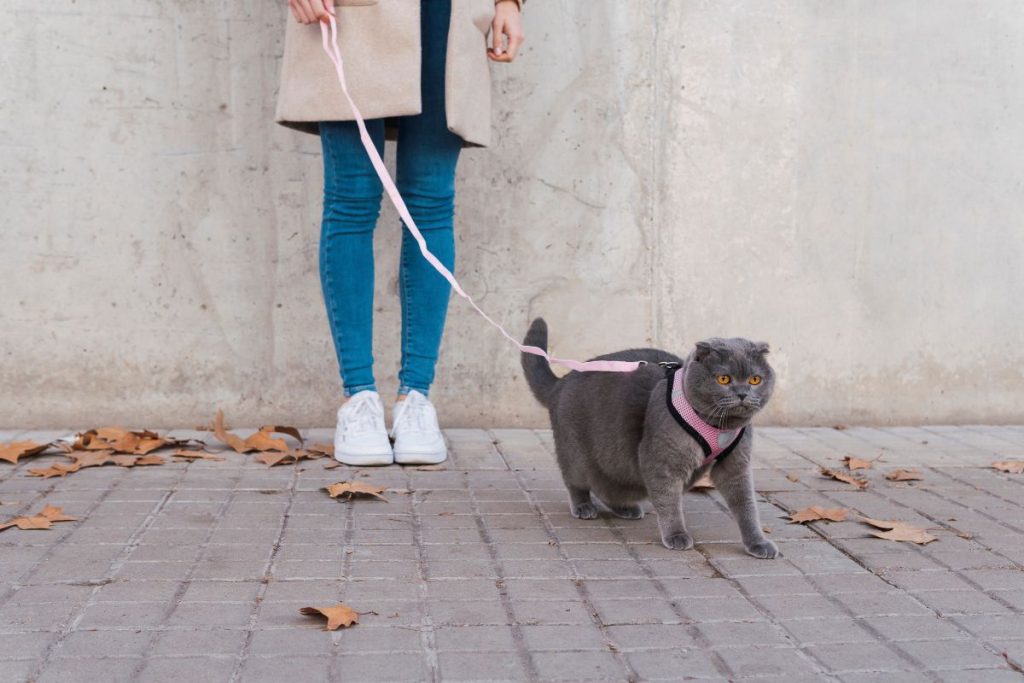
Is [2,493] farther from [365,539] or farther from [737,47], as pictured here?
[737,47]

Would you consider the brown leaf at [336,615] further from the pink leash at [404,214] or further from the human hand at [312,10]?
the human hand at [312,10]

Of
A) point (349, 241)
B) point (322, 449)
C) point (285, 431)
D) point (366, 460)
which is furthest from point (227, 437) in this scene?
point (349, 241)

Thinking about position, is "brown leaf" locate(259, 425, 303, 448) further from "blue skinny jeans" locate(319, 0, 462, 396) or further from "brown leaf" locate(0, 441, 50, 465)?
"brown leaf" locate(0, 441, 50, 465)

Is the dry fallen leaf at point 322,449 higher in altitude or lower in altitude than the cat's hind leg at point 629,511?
higher

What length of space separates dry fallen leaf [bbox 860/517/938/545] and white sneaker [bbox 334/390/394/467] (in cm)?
161

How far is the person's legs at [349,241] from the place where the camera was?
383 cm

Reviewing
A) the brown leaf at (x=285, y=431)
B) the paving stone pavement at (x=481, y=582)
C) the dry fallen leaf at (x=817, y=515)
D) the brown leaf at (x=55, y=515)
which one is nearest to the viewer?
the paving stone pavement at (x=481, y=582)

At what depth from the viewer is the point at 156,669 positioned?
2.18m

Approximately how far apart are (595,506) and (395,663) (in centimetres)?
135

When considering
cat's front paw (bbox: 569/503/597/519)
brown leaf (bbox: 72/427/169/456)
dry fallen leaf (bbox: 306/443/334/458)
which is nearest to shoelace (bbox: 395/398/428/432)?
dry fallen leaf (bbox: 306/443/334/458)

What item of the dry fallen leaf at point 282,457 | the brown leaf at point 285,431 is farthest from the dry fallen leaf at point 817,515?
the brown leaf at point 285,431

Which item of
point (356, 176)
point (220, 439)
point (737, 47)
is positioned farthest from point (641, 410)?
point (737, 47)

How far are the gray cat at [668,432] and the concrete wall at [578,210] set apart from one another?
1304 mm

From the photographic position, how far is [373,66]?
3.65 m
